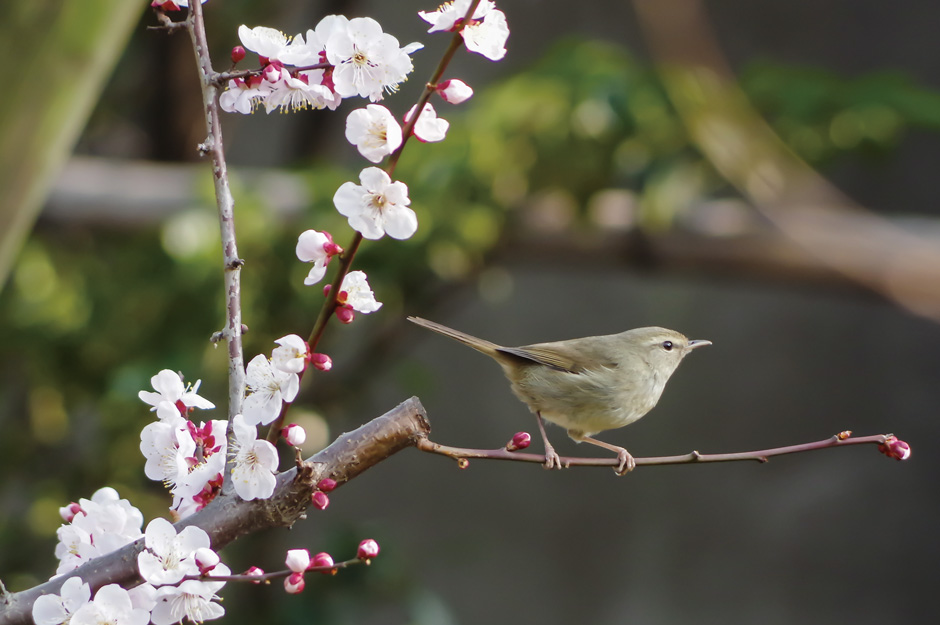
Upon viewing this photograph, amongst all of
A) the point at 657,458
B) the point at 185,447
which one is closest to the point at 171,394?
the point at 185,447

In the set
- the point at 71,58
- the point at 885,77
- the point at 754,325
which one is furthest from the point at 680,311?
the point at 71,58

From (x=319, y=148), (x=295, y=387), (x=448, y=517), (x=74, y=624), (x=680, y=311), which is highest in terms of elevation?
(x=295, y=387)

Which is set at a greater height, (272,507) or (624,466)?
(272,507)

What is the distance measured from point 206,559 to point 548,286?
465 centimetres

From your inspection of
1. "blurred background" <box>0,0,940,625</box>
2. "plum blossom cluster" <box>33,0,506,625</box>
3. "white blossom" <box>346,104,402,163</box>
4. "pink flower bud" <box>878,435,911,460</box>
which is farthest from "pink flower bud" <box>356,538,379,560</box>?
"blurred background" <box>0,0,940,625</box>

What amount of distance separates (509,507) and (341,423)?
55.7 inches

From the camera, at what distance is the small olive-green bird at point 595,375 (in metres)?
1.75

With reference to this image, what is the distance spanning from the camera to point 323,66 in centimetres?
89

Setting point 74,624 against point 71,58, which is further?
point 71,58

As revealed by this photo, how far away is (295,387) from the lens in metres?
0.82

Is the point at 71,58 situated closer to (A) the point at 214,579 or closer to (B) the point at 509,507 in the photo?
(A) the point at 214,579

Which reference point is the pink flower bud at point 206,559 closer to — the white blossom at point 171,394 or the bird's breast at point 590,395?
the white blossom at point 171,394

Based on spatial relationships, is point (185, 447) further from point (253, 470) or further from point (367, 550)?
point (367, 550)

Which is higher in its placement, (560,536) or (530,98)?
(530,98)
